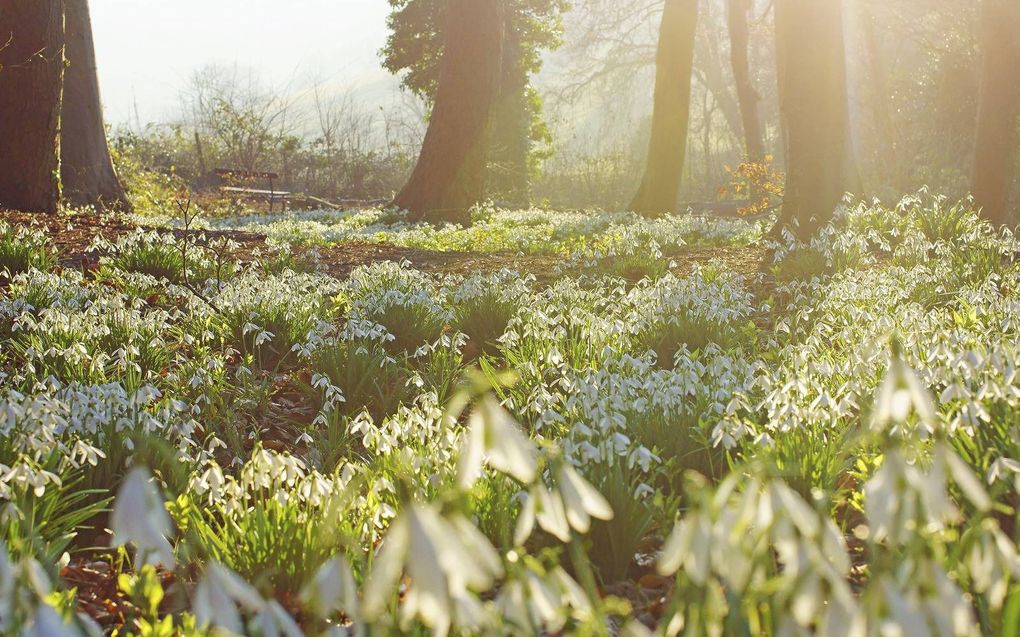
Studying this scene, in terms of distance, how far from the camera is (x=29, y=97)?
8.82 meters

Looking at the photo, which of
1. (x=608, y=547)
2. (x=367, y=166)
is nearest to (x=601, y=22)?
(x=367, y=166)

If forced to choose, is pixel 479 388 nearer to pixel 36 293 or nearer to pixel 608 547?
pixel 608 547

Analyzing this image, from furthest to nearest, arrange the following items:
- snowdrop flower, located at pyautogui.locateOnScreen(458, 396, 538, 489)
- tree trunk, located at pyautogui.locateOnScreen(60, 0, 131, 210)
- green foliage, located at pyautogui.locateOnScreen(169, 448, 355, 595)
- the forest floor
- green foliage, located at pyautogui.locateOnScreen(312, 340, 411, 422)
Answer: tree trunk, located at pyautogui.locateOnScreen(60, 0, 131, 210) < the forest floor < green foliage, located at pyautogui.locateOnScreen(312, 340, 411, 422) < green foliage, located at pyautogui.locateOnScreen(169, 448, 355, 595) < snowdrop flower, located at pyautogui.locateOnScreen(458, 396, 538, 489)

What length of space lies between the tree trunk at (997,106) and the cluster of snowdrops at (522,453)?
7.84 feet

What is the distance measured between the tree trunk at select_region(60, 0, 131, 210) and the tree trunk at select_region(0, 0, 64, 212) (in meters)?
4.77

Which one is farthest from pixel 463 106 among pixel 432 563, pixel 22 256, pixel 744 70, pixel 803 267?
pixel 432 563

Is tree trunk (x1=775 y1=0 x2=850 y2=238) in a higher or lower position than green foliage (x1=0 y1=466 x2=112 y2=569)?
higher

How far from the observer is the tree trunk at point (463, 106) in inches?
555

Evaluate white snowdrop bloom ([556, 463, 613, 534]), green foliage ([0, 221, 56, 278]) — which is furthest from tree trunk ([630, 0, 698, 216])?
white snowdrop bloom ([556, 463, 613, 534])

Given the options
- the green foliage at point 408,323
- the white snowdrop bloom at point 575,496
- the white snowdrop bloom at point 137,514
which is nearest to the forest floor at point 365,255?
the green foliage at point 408,323

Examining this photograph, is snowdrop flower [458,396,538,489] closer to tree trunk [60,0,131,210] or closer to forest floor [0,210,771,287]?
forest floor [0,210,771,287]

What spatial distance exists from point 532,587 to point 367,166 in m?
29.8

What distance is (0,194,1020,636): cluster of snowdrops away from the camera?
110 cm

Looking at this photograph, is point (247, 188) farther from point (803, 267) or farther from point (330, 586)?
point (330, 586)
